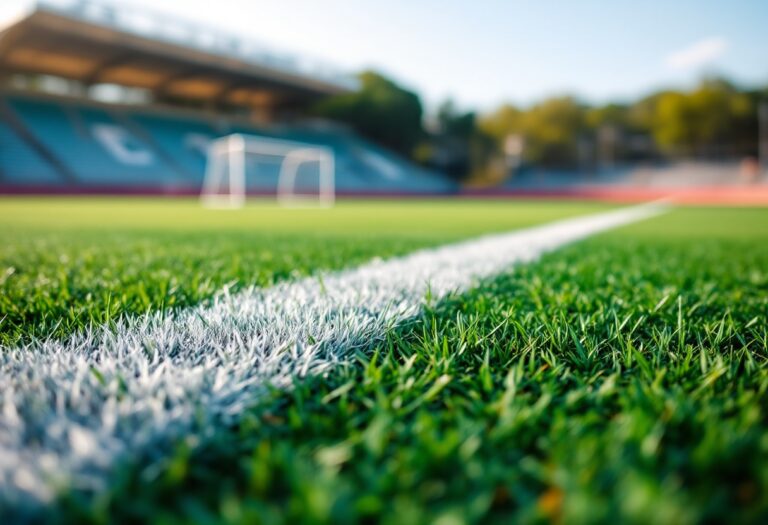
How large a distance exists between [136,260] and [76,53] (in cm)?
2652

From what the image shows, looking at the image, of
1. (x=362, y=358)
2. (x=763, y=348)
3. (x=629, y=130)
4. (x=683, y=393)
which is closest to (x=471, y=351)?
(x=362, y=358)

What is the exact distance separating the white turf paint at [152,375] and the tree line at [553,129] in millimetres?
39048

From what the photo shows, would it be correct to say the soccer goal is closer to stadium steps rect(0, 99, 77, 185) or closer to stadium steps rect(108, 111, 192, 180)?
stadium steps rect(108, 111, 192, 180)

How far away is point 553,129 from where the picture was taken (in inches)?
1834

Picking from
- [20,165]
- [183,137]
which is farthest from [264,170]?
[20,165]

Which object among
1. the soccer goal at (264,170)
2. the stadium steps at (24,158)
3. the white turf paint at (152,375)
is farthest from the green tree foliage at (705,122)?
the white turf paint at (152,375)

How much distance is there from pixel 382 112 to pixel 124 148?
23.0 metres

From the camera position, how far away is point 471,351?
3.38 ft

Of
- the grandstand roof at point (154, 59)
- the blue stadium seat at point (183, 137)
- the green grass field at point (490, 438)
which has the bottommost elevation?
the green grass field at point (490, 438)

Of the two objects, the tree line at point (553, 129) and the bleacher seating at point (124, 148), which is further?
the tree line at point (553, 129)

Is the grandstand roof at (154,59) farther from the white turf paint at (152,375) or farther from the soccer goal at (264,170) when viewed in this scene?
the white turf paint at (152,375)

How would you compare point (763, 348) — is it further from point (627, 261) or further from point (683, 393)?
point (627, 261)

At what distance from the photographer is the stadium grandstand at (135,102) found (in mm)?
20828

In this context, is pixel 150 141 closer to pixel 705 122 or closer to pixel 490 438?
pixel 490 438
